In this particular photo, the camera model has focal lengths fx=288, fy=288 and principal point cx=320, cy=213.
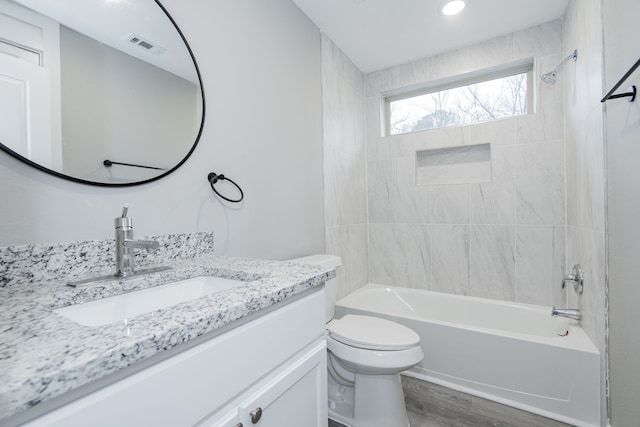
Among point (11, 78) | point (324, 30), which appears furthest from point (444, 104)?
point (11, 78)

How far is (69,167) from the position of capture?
86 centimetres

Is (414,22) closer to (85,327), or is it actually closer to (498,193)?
(498,193)

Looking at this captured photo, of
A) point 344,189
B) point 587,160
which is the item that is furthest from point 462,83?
point 344,189

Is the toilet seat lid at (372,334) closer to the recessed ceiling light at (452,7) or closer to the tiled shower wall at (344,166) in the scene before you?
the tiled shower wall at (344,166)

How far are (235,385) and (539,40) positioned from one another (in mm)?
2856

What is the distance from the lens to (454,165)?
248cm

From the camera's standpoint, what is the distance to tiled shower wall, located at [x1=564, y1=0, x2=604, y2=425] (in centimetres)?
140

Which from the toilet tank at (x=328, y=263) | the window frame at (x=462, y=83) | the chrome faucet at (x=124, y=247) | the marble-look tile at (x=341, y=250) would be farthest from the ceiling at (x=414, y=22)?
the chrome faucet at (x=124, y=247)

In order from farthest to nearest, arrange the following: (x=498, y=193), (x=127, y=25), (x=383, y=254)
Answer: (x=383, y=254), (x=498, y=193), (x=127, y=25)

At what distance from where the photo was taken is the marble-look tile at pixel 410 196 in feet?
8.36

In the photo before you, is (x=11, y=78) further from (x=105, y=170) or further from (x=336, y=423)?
(x=336, y=423)

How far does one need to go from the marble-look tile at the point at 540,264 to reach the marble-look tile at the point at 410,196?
0.71m

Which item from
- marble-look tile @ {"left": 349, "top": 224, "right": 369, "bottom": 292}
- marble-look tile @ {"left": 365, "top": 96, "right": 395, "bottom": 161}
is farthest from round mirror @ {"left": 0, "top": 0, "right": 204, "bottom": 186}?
marble-look tile @ {"left": 365, "top": 96, "right": 395, "bottom": 161}

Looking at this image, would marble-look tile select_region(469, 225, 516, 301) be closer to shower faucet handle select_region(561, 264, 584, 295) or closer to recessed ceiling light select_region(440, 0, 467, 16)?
shower faucet handle select_region(561, 264, 584, 295)
